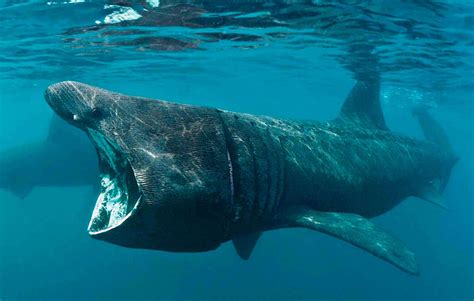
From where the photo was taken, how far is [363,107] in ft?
36.1

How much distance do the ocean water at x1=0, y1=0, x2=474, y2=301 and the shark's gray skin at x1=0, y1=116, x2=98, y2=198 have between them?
175 millimetres

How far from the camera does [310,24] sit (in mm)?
13414

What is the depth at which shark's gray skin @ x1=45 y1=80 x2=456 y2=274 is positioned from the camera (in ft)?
13.1

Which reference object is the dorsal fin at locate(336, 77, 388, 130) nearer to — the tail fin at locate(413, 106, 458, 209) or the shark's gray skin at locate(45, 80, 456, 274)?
the tail fin at locate(413, 106, 458, 209)

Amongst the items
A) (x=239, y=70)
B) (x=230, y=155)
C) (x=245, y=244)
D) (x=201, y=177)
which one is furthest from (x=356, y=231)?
(x=239, y=70)

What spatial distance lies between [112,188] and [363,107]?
8.48 m

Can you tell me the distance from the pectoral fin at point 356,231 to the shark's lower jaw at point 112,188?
2.21 m

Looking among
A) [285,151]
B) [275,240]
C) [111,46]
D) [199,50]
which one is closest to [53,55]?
[111,46]

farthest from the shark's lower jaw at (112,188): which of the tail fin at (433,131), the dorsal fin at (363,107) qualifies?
the tail fin at (433,131)

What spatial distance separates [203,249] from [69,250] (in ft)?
77.8

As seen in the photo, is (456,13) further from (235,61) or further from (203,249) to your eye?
(235,61)

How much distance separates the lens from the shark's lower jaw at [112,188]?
14.1ft

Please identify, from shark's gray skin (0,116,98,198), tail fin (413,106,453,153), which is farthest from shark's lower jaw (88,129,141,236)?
tail fin (413,106,453,153)

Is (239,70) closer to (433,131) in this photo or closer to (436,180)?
(433,131)
